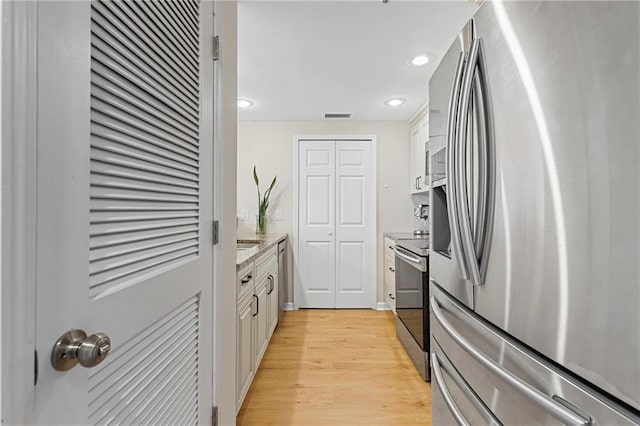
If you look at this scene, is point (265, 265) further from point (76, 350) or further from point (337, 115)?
point (337, 115)

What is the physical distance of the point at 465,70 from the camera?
0.93m

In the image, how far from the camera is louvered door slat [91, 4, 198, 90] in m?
0.67

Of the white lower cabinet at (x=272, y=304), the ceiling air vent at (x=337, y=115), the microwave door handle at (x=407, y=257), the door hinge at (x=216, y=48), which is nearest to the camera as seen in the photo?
the door hinge at (x=216, y=48)

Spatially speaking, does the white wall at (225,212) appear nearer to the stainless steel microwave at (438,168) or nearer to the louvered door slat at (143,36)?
the louvered door slat at (143,36)

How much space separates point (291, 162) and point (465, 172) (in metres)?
3.40

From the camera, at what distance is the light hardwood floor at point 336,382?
1.93m

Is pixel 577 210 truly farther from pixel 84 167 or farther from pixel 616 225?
pixel 84 167

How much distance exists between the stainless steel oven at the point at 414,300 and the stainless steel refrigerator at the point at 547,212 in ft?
4.25

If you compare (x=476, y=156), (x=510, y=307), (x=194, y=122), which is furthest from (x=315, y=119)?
(x=510, y=307)

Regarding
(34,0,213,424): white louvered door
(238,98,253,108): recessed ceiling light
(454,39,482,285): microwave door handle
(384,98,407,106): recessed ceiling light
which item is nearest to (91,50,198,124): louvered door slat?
(34,0,213,424): white louvered door

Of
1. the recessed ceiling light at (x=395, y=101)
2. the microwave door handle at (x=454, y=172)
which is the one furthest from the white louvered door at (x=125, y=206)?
the recessed ceiling light at (x=395, y=101)

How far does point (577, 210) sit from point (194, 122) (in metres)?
1.08

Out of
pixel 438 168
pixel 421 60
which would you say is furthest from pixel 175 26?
pixel 421 60

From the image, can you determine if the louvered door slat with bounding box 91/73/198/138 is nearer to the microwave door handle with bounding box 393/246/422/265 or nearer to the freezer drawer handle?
the freezer drawer handle
